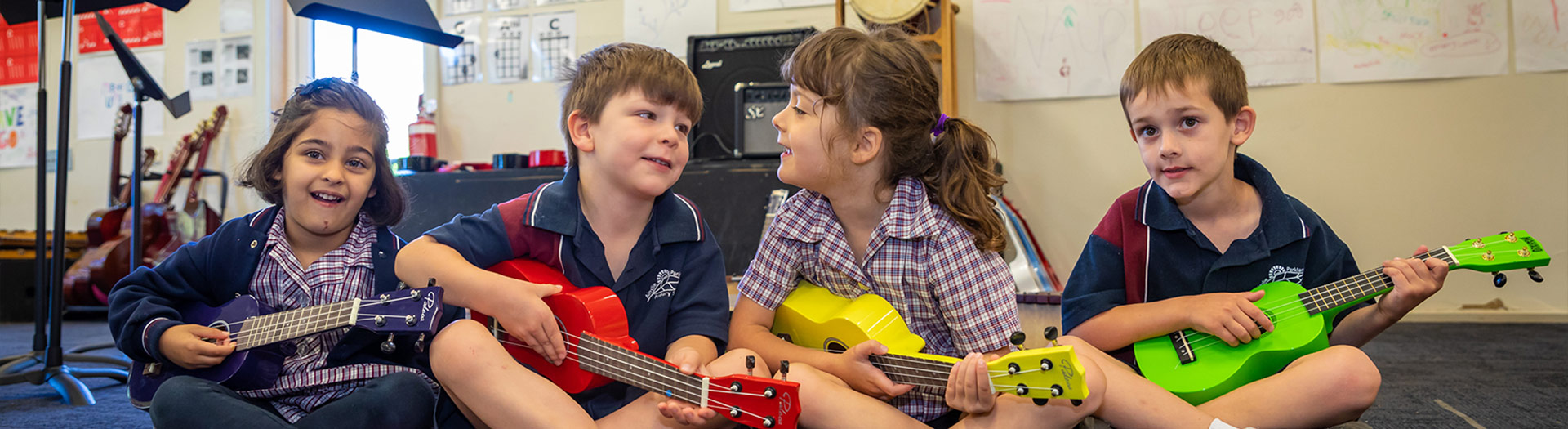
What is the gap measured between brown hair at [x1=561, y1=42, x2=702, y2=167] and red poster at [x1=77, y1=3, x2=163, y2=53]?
388cm

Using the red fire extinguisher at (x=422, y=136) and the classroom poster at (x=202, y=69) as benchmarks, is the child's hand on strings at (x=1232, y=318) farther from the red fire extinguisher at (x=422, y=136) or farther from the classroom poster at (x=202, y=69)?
the classroom poster at (x=202, y=69)

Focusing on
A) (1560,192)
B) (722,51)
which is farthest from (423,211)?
(1560,192)

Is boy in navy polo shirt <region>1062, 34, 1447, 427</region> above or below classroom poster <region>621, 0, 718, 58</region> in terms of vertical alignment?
below

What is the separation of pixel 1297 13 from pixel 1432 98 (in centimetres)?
50

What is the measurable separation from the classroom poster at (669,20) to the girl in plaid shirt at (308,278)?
209 centimetres

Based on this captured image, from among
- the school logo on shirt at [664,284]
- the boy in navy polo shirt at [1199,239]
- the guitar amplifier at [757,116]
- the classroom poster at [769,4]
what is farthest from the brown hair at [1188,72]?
the classroom poster at [769,4]

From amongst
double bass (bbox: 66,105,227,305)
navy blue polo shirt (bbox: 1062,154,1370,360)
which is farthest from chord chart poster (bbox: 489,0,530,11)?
navy blue polo shirt (bbox: 1062,154,1370,360)

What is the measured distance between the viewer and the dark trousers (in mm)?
1083

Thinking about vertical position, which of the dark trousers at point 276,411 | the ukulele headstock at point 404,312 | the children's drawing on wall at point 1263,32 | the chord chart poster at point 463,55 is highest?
the chord chart poster at point 463,55

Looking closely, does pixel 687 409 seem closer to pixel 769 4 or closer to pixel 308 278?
pixel 308 278

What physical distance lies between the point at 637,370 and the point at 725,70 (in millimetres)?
1994

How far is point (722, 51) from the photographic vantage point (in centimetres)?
296

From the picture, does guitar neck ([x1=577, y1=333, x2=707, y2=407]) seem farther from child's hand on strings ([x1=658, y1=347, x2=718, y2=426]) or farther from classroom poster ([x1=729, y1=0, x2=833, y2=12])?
classroom poster ([x1=729, y1=0, x2=833, y2=12])

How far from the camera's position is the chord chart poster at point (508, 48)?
11.8 ft
